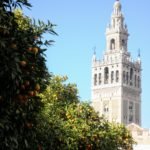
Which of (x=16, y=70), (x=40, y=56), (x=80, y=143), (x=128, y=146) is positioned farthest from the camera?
(x=128, y=146)

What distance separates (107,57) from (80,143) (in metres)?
101

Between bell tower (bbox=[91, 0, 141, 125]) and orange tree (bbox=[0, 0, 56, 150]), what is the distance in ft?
→ 354

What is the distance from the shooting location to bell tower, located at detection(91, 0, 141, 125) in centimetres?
11906

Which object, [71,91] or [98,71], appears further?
[98,71]

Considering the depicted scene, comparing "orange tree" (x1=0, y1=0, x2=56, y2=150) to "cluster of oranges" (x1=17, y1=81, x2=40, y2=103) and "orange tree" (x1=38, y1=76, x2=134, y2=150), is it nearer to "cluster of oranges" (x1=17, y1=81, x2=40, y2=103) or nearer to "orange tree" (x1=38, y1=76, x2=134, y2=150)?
"cluster of oranges" (x1=17, y1=81, x2=40, y2=103)

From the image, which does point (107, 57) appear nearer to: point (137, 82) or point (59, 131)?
point (137, 82)

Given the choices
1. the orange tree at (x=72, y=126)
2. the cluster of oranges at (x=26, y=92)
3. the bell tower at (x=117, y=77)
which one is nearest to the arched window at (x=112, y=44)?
the bell tower at (x=117, y=77)

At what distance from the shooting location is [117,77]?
120 metres

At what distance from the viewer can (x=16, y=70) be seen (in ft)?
29.2

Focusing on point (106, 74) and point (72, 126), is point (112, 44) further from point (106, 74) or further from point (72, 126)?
point (72, 126)

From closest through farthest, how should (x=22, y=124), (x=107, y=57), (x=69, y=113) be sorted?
1. (x=22, y=124)
2. (x=69, y=113)
3. (x=107, y=57)

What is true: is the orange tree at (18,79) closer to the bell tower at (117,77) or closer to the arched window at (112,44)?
the bell tower at (117,77)

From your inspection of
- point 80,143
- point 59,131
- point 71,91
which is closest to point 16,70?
point 59,131

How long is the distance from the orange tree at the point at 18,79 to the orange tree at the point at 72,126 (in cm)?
445
